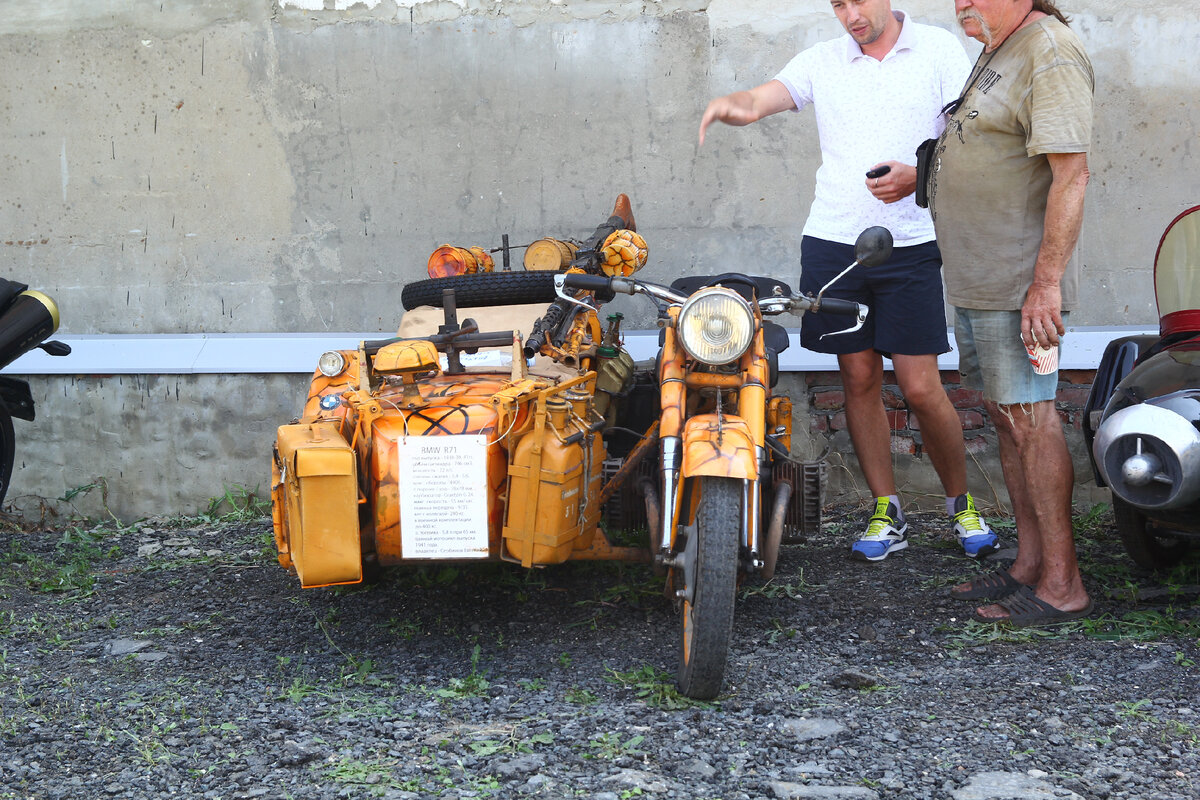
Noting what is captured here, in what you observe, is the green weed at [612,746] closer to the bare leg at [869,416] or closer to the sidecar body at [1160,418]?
the sidecar body at [1160,418]

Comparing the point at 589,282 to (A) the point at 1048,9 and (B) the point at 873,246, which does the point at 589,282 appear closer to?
(B) the point at 873,246

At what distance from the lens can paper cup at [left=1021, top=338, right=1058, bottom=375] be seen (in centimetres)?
331

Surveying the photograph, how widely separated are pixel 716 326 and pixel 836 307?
42 cm

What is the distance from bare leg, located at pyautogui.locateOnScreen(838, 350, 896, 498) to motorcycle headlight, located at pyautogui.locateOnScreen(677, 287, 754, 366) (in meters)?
1.37

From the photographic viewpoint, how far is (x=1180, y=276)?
11.3ft

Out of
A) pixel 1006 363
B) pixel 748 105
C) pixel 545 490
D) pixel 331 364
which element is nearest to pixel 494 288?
pixel 331 364

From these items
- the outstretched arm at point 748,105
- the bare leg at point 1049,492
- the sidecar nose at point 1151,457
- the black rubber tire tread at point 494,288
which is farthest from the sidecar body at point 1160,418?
the black rubber tire tread at point 494,288

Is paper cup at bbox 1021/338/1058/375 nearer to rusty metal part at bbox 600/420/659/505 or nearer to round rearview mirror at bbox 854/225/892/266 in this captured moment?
round rearview mirror at bbox 854/225/892/266

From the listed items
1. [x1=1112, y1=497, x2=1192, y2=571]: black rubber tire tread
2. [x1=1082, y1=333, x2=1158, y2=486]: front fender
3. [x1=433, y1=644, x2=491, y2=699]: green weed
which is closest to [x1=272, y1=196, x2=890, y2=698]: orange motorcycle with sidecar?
[x1=433, y1=644, x2=491, y2=699]: green weed

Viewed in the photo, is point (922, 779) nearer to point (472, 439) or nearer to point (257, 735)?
point (472, 439)

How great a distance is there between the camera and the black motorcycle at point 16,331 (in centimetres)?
419

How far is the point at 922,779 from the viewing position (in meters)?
2.46

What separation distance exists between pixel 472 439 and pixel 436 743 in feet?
2.63

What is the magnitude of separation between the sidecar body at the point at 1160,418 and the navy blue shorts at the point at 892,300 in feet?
2.15
